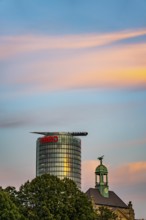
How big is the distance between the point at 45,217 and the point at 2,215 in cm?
931

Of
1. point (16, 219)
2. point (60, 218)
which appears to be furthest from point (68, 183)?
point (16, 219)

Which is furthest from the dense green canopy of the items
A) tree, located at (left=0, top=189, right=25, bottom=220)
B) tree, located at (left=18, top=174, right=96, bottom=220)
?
tree, located at (left=0, top=189, right=25, bottom=220)

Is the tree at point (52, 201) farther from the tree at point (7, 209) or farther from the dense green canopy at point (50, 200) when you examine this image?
the tree at point (7, 209)

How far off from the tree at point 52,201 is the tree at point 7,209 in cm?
→ 500

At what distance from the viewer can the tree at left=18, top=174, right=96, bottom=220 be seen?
107 m

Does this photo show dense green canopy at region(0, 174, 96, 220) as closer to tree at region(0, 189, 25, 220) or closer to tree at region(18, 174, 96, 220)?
tree at region(18, 174, 96, 220)

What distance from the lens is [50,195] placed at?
109688 mm

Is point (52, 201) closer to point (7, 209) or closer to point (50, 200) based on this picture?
point (50, 200)

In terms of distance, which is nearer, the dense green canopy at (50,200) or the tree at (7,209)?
the tree at (7,209)

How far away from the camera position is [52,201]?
108m

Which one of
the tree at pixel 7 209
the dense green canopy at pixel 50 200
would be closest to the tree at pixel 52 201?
the dense green canopy at pixel 50 200

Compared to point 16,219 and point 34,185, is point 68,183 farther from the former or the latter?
point 16,219

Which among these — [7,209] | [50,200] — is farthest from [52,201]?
[7,209]

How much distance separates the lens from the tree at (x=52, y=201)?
107 m
